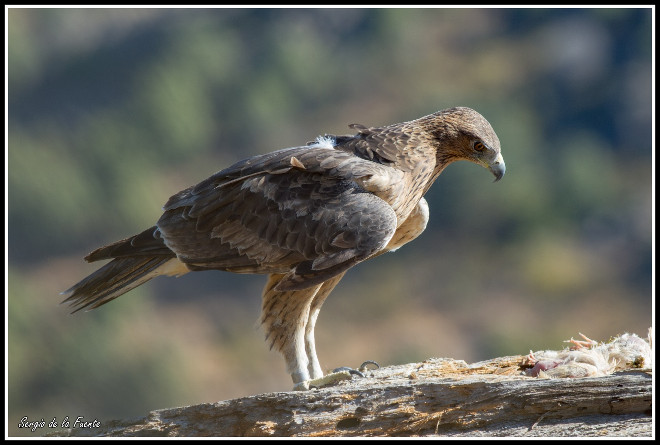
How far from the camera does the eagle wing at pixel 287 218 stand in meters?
5.43

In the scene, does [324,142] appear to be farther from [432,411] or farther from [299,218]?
[432,411]

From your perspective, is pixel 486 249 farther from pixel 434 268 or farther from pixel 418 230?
pixel 418 230

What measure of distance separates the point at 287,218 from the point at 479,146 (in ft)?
4.73

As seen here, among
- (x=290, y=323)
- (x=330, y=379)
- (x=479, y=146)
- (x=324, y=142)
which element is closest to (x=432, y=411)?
(x=330, y=379)

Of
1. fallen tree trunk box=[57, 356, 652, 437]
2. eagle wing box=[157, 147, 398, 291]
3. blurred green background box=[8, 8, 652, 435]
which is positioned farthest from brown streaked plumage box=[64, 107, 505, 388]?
blurred green background box=[8, 8, 652, 435]

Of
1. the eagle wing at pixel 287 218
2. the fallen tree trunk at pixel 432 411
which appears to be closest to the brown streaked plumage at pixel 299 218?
the eagle wing at pixel 287 218

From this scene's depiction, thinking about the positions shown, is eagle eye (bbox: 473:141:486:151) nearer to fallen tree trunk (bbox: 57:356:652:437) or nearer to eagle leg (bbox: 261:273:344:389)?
eagle leg (bbox: 261:273:344:389)

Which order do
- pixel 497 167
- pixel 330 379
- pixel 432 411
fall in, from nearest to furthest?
pixel 432 411 < pixel 330 379 < pixel 497 167

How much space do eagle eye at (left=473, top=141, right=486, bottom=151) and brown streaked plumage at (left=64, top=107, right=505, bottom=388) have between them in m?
0.01

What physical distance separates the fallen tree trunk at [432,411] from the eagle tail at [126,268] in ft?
3.00

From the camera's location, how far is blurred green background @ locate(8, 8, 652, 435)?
18.7 m

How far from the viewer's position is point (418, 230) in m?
6.26

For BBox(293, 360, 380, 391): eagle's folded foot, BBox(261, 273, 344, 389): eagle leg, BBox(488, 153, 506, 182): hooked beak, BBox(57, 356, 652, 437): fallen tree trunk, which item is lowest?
BBox(57, 356, 652, 437): fallen tree trunk

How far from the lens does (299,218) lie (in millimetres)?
5613
